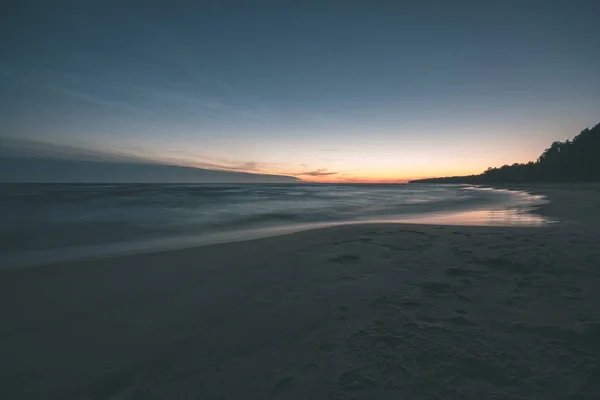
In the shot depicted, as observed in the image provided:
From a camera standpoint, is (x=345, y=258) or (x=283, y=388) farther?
(x=345, y=258)

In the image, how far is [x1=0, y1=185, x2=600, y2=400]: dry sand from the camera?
215 centimetres

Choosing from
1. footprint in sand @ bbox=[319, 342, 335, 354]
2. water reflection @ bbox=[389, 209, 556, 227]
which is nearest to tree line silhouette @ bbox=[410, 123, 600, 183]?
water reflection @ bbox=[389, 209, 556, 227]

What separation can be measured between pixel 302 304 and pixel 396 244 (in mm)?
3645

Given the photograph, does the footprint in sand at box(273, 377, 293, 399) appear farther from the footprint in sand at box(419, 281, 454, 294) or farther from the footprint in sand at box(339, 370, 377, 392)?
the footprint in sand at box(419, 281, 454, 294)

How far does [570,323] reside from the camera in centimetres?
286

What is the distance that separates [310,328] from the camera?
298 cm

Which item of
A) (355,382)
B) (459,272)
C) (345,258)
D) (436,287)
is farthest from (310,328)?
(459,272)

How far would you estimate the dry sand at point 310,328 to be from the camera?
84.7 inches

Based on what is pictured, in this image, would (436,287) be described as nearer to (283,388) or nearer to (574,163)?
(283,388)

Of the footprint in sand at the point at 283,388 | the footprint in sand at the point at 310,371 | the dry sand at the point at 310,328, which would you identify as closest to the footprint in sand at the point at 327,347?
the dry sand at the point at 310,328

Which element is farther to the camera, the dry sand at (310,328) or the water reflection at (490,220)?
the water reflection at (490,220)

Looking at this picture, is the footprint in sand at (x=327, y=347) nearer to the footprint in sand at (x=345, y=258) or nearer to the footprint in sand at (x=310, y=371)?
the footprint in sand at (x=310, y=371)

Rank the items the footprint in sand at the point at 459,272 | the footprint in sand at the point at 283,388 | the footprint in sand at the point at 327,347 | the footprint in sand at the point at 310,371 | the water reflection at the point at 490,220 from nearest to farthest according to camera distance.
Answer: the footprint in sand at the point at 283,388 < the footprint in sand at the point at 310,371 < the footprint in sand at the point at 327,347 < the footprint in sand at the point at 459,272 < the water reflection at the point at 490,220

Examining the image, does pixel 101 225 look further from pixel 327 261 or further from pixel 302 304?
pixel 302 304
